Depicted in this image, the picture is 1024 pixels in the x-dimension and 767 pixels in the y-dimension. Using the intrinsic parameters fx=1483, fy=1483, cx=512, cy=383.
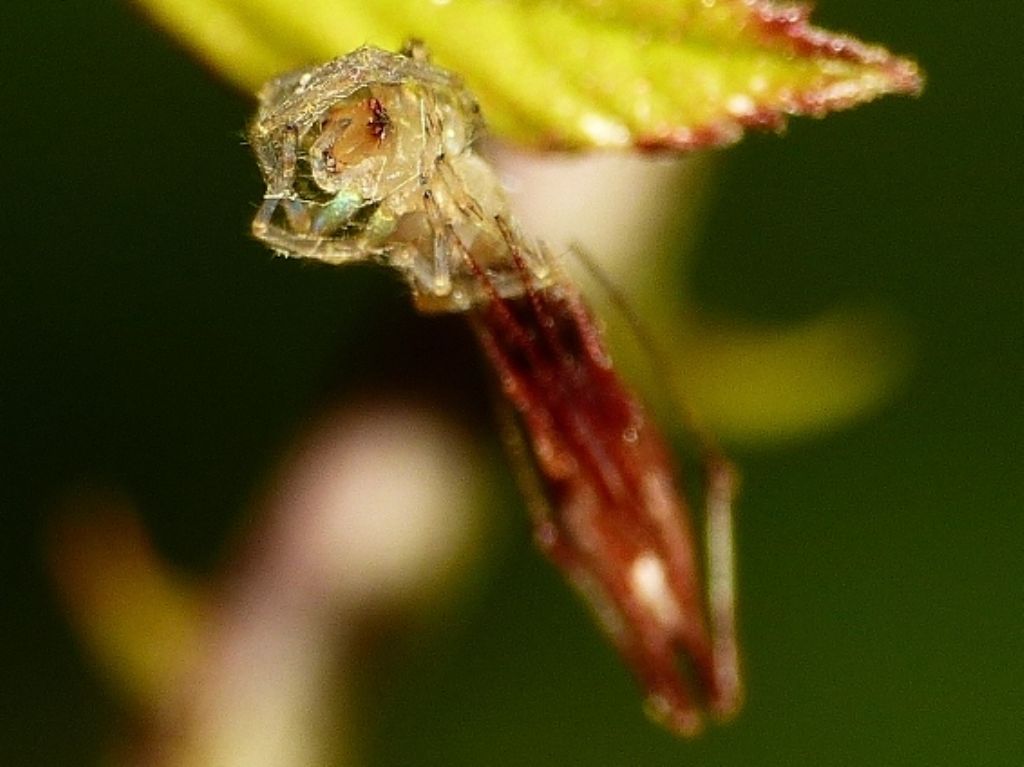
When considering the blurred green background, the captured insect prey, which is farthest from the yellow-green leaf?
the blurred green background

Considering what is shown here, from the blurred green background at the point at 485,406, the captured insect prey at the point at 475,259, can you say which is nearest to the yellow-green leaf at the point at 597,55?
the captured insect prey at the point at 475,259

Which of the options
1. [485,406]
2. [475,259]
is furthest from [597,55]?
[485,406]

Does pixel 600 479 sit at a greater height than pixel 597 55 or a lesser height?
lesser

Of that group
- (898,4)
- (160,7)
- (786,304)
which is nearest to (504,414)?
(160,7)

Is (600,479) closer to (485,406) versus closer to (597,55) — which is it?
(597,55)

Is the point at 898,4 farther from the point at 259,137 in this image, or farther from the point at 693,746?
the point at 259,137

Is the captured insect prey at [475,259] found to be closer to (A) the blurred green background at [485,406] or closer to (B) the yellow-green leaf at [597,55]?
(B) the yellow-green leaf at [597,55]

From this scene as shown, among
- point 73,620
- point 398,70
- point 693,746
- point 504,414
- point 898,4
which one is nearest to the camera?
point 398,70
